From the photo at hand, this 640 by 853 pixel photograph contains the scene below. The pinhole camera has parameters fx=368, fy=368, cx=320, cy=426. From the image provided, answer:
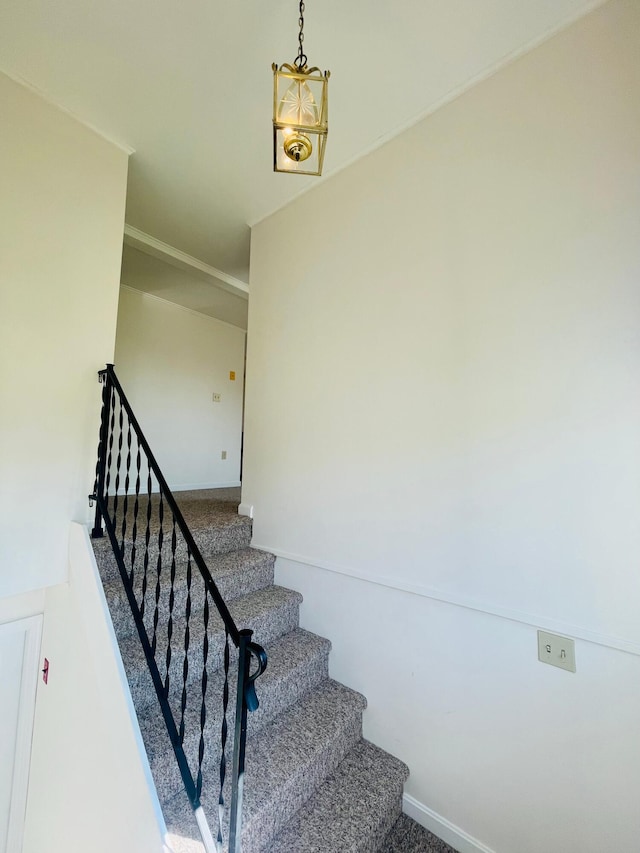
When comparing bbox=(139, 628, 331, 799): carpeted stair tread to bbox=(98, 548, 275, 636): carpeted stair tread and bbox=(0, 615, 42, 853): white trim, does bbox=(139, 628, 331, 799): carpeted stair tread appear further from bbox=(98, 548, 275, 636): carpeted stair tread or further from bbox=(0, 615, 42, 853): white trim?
bbox=(0, 615, 42, 853): white trim

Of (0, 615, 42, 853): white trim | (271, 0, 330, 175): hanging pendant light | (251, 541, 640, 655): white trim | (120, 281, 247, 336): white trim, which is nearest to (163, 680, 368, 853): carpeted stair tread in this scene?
(251, 541, 640, 655): white trim

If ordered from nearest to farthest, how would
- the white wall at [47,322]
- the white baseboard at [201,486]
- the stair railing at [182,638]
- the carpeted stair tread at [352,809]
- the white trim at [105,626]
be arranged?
the stair railing at [182,638]
the white trim at [105,626]
the carpeted stair tread at [352,809]
the white wall at [47,322]
the white baseboard at [201,486]

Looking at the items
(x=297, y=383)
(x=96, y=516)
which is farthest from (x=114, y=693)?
(x=297, y=383)

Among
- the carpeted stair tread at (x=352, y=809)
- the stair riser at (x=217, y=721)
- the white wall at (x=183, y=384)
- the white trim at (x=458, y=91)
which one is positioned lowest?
the carpeted stair tread at (x=352, y=809)

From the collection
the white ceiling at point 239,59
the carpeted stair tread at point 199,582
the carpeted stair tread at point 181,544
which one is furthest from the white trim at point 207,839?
the white ceiling at point 239,59

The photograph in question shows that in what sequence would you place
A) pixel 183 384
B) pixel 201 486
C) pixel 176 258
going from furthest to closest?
pixel 201 486
pixel 183 384
pixel 176 258

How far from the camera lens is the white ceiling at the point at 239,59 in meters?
1.55

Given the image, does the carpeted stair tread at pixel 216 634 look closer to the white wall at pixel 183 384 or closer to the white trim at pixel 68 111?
the white wall at pixel 183 384

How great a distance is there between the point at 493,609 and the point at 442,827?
104 centimetres

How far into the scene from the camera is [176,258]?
347 centimetres

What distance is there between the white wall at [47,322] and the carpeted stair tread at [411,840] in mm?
1981

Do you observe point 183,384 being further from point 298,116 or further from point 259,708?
point 298,116

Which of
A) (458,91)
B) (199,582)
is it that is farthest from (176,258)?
(199,582)

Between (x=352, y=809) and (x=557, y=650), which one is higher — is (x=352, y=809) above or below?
below
